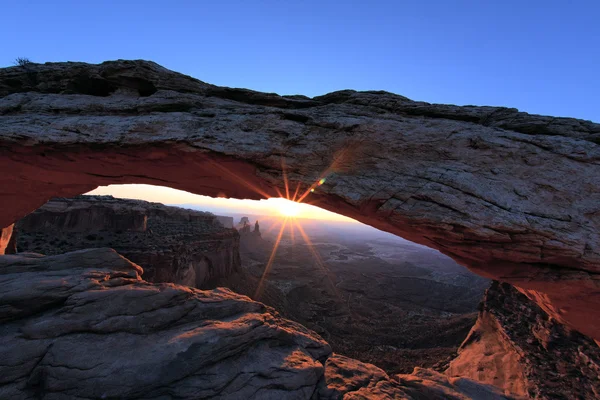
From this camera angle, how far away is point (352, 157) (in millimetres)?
7109

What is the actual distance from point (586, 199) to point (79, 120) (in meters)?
15.3

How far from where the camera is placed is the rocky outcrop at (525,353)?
30.6 feet

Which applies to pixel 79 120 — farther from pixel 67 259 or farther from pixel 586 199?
pixel 586 199

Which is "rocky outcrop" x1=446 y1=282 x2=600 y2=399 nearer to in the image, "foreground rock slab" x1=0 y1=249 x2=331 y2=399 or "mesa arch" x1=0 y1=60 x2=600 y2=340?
"mesa arch" x1=0 y1=60 x2=600 y2=340

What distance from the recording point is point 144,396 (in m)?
4.54

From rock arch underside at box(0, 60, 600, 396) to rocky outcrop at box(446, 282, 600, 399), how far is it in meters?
3.23

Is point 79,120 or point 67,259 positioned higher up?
point 79,120

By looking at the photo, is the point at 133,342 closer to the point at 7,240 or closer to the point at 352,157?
the point at 352,157

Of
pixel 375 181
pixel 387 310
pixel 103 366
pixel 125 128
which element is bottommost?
pixel 387 310

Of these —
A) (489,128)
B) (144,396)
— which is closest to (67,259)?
(144,396)

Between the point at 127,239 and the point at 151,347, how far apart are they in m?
25.0

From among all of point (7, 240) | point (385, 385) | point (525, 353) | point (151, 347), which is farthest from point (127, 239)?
point (525, 353)

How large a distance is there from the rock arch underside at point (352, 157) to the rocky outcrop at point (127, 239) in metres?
14.2

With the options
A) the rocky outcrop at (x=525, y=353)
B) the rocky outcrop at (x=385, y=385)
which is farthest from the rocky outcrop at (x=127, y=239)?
the rocky outcrop at (x=525, y=353)
